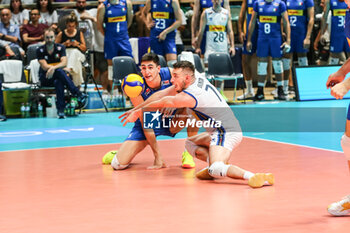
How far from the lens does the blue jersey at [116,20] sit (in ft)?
42.4

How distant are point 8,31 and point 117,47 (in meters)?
2.34

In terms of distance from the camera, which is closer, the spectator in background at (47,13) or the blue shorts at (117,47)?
the blue shorts at (117,47)

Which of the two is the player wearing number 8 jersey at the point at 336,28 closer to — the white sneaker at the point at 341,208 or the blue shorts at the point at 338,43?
the blue shorts at the point at 338,43

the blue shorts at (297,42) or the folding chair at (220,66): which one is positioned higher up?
the blue shorts at (297,42)

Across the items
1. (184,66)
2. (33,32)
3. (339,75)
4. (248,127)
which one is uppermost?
(339,75)

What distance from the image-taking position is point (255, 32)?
1374 centimetres

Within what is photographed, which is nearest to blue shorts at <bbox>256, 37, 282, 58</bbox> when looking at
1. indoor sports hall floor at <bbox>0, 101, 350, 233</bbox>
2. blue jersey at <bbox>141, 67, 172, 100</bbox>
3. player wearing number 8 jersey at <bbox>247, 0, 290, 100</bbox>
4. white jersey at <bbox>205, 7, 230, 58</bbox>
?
player wearing number 8 jersey at <bbox>247, 0, 290, 100</bbox>

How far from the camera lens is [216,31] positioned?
43.9 ft

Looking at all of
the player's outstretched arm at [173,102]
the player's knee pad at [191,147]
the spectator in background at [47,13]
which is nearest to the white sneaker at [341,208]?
the player's outstretched arm at [173,102]

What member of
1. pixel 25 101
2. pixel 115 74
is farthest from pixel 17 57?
pixel 115 74

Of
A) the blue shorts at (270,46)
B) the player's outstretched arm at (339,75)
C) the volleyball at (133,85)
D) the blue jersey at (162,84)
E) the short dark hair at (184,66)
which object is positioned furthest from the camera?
the blue shorts at (270,46)

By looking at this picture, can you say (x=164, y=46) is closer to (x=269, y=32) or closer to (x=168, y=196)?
(x=269, y=32)

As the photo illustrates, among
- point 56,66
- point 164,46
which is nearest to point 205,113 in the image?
point 56,66

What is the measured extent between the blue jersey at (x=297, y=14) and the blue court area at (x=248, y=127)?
1893mm
